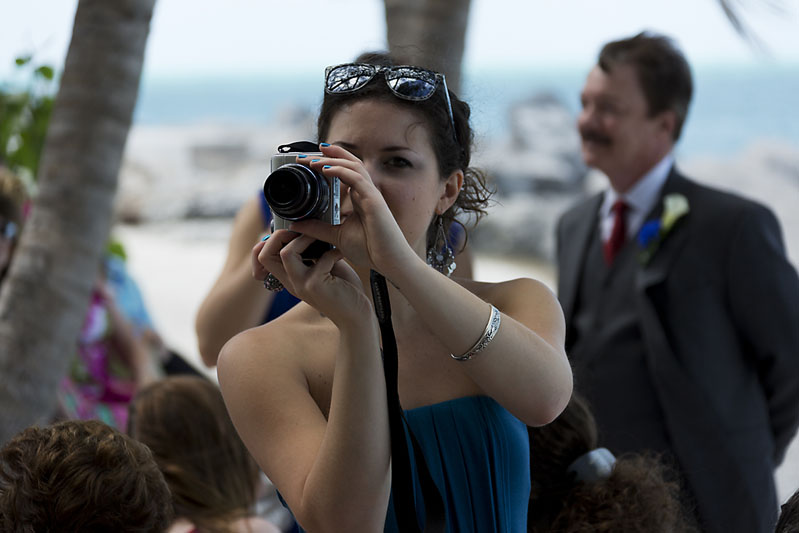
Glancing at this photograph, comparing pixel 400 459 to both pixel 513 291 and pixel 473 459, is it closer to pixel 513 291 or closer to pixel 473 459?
pixel 473 459

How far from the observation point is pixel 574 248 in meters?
3.51

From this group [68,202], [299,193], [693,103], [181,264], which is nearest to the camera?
[299,193]

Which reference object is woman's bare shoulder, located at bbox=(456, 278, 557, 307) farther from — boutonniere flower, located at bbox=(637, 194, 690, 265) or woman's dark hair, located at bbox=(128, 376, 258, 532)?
boutonniere flower, located at bbox=(637, 194, 690, 265)

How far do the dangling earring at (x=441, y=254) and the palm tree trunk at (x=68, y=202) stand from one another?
1.68 m

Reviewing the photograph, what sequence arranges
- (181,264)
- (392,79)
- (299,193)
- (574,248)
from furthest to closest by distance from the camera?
1. (181,264)
2. (574,248)
3. (392,79)
4. (299,193)

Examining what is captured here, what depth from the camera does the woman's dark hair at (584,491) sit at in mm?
1787

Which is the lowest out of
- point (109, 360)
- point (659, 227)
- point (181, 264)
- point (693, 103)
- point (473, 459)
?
point (181, 264)

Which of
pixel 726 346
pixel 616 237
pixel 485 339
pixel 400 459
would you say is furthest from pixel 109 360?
pixel 485 339

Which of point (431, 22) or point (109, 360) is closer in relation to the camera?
point (431, 22)

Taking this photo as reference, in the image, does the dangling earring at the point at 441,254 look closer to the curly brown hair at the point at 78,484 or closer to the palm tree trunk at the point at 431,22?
the curly brown hair at the point at 78,484

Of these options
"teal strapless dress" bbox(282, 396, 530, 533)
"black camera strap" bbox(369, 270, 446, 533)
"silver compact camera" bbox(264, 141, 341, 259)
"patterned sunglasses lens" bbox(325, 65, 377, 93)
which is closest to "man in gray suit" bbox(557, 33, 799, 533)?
"teal strapless dress" bbox(282, 396, 530, 533)

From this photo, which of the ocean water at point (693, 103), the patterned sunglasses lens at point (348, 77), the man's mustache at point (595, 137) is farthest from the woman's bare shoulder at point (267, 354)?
the ocean water at point (693, 103)

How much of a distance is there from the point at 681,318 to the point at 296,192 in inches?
79.4

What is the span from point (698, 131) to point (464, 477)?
108 feet
